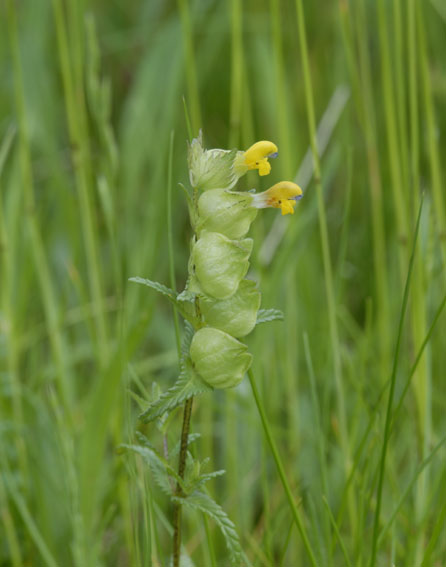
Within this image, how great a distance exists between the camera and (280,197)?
1.57 ft

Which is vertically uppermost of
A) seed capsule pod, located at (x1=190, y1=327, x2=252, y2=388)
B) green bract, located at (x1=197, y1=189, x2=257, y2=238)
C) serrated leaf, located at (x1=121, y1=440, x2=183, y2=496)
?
green bract, located at (x1=197, y1=189, x2=257, y2=238)

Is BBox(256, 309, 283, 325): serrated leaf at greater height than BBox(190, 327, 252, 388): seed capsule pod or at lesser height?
greater

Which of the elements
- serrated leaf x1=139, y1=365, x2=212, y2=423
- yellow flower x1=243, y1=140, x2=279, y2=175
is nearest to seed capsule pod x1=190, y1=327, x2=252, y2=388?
serrated leaf x1=139, y1=365, x2=212, y2=423

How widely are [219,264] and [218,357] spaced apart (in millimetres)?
59

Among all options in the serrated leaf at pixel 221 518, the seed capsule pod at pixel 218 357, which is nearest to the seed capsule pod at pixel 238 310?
the seed capsule pod at pixel 218 357

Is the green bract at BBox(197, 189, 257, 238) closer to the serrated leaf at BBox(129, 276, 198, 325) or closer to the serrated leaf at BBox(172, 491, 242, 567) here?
the serrated leaf at BBox(129, 276, 198, 325)

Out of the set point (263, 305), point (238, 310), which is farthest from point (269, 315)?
point (263, 305)

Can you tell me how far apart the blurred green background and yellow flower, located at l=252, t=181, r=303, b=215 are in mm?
128

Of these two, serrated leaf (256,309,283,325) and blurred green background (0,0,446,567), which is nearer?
serrated leaf (256,309,283,325)

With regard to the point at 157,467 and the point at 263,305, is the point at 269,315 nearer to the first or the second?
the point at 157,467

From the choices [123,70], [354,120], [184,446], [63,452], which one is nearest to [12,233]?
[63,452]

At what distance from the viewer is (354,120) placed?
170cm

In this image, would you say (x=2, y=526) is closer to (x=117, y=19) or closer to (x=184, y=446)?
(x=184, y=446)

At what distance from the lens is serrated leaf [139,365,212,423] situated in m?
0.43
